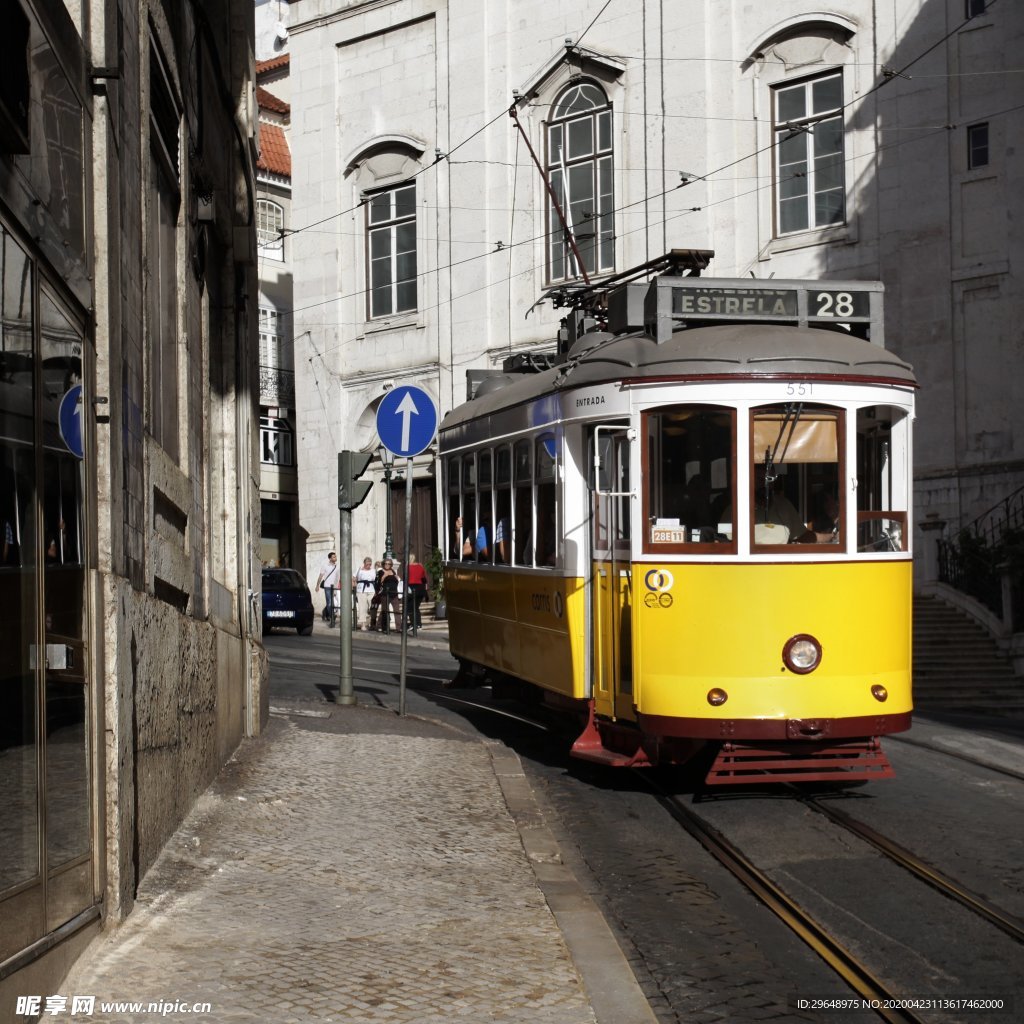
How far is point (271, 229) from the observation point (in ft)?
149

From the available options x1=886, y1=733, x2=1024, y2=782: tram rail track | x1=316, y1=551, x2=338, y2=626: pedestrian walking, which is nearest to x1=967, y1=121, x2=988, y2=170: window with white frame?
x1=316, y1=551, x2=338, y2=626: pedestrian walking

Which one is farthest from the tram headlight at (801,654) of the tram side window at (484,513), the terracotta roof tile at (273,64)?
the terracotta roof tile at (273,64)

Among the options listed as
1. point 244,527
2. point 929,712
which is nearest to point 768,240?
point 929,712

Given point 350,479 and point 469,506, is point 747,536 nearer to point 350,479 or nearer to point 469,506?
point 469,506

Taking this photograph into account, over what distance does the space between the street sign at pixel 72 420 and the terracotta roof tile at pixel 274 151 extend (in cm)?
3867

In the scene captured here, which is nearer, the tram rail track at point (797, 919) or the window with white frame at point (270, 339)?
the tram rail track at point (797, 919)

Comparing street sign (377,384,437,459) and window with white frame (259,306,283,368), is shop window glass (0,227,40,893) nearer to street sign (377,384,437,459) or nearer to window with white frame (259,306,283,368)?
street sign (377,384,437,459)

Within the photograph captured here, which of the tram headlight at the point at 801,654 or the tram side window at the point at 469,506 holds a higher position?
the tram side window at the point at 469,506

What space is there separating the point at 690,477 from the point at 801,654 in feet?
4.31

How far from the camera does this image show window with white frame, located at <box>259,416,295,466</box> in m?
42.5

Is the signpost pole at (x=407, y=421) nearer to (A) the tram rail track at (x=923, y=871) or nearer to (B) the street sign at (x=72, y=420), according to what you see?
(A) the tram rail track at (x=923, y=871)

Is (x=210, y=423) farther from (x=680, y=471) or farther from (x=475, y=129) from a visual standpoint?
(x=475, y=129)

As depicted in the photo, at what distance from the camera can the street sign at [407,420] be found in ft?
45.8

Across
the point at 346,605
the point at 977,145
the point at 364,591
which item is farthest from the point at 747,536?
the point at 364,591
